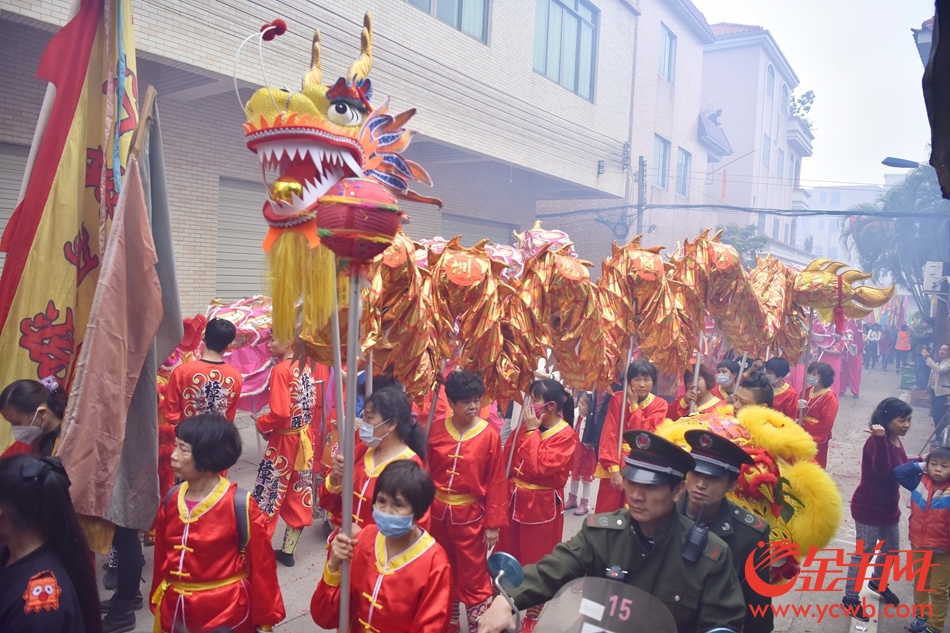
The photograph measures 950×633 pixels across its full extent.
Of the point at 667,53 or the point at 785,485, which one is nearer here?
the point at 785,485

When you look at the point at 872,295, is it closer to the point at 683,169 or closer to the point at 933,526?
the point at 933,526

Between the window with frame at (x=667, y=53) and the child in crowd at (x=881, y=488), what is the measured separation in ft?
56.5

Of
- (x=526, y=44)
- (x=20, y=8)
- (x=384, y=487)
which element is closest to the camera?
(x=384, y=487)

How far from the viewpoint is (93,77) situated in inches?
122

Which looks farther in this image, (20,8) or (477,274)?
(20,8)

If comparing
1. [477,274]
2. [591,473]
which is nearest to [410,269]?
[477,274]

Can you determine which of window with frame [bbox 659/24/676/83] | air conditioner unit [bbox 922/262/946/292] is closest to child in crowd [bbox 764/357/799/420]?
air conditioner unit [bbox 922/262/946/292]

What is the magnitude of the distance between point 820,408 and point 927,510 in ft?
7.93

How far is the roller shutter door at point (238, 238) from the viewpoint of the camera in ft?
29.3

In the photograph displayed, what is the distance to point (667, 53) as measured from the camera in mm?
19984

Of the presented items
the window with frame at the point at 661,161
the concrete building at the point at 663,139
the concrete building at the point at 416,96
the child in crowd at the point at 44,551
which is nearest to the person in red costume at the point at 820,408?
the child in crowd at the point at 44,551

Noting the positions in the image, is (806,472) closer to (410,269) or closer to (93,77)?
(410,269)

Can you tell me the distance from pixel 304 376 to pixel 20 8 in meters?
4.56

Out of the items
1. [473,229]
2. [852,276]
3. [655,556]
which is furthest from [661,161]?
[655,556]
